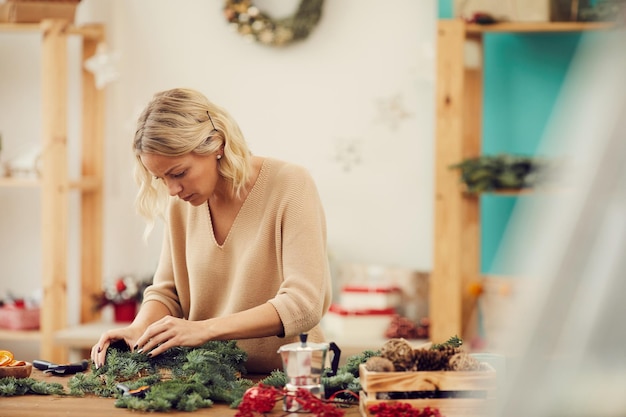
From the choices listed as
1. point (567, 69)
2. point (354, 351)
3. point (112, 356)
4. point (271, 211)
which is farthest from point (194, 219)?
point (567, 69)

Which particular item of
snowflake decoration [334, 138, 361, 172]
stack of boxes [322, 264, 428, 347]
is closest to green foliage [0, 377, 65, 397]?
stack of boxes [322, 264, 428, 347]

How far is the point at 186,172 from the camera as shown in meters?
2.38

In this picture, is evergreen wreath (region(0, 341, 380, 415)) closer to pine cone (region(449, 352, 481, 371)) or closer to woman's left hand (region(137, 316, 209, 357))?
woman's left hand (region(137, 316, 209, 357))

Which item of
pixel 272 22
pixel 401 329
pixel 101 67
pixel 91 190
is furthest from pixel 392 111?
pixel 91 190

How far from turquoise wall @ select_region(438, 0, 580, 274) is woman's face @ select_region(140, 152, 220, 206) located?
229 centimetres

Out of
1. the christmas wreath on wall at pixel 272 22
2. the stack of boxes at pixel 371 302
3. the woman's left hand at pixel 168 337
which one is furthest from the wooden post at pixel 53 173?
the woman's left hand at pixel 168 337

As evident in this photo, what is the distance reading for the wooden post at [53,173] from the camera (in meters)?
4.27

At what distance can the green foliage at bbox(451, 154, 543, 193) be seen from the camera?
3.91 meters

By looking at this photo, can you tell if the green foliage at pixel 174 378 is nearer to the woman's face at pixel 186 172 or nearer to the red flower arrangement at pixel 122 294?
the woman's face at pixel 186 172

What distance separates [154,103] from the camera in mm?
2326

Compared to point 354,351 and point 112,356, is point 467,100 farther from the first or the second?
point 112,356

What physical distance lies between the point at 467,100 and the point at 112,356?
2.68 m

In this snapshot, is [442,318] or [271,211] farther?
[442,318]

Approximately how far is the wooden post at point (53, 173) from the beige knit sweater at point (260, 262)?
1.86 m
